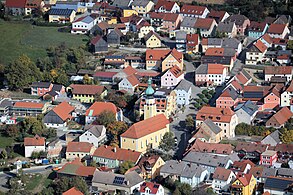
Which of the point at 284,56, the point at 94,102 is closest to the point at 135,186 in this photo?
the point at 94,102

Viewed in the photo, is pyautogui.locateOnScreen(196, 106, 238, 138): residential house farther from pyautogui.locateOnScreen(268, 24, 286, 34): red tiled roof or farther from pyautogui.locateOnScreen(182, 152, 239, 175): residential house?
pyautogui.locateOnScreen(268, 24, 286, 34): red tiled roof

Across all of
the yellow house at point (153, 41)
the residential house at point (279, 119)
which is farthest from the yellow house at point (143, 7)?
the residential house at point (279, 119)

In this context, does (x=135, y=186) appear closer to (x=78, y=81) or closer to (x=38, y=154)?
(x=38, y=154)

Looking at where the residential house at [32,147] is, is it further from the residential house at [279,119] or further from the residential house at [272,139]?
the residential house at [279,119]

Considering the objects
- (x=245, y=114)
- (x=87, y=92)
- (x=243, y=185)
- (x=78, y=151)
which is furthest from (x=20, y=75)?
(x=243, y=185)

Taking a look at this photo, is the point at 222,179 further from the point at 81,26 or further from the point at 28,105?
the point at 81,26

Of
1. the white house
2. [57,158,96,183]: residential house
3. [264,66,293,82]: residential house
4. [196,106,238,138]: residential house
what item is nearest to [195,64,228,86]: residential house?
[264,66,293,82]: residential house
